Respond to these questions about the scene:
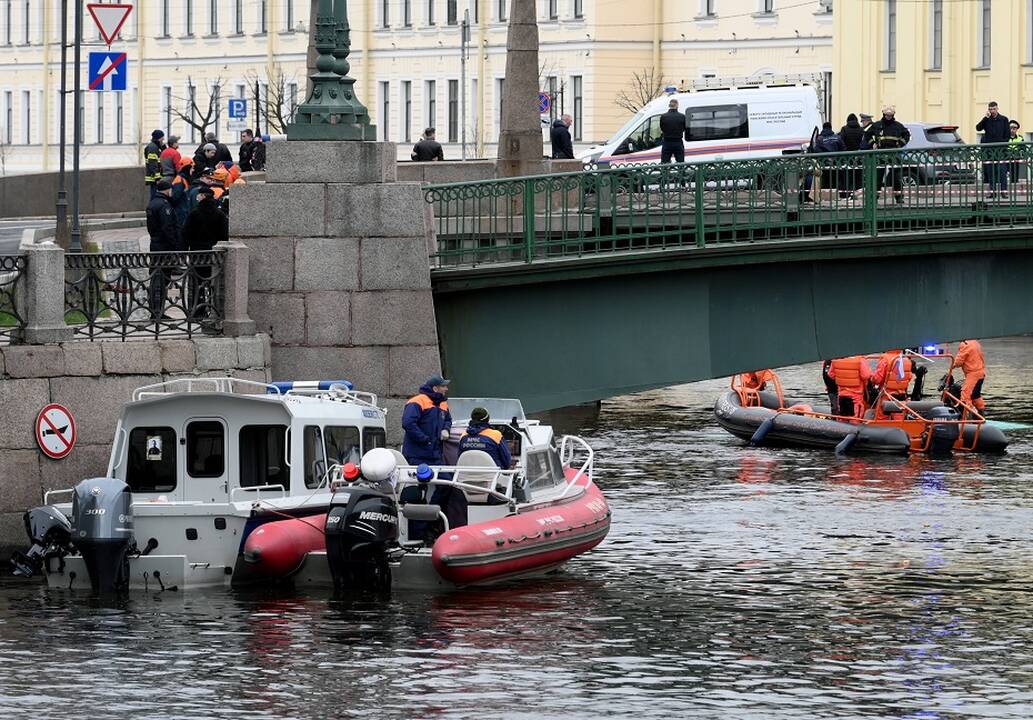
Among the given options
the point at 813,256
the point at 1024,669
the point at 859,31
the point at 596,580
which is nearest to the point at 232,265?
the point at 596,580

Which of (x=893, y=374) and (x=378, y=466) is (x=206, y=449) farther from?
(x=893, y=374)

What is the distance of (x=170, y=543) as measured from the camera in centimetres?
2438

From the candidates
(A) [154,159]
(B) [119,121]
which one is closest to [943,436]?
(A) [154,159]

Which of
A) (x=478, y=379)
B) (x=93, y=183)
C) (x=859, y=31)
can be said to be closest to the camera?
(x=478, y=379)

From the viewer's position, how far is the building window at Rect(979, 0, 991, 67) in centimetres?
7006

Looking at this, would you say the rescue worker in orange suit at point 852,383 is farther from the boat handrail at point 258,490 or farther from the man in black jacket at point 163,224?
the boat handrail at point 258,490

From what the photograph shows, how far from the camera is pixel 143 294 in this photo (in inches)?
1061

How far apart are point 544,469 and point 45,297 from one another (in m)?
5.11

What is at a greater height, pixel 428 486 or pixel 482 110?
pixel 482 110

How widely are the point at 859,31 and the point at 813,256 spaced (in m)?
44.6

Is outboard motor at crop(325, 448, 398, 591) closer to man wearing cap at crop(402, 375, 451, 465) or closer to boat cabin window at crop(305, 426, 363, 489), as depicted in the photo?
boat cabin window at crop(305, 426, 363, 489)

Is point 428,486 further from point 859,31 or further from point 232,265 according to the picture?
point 859,31

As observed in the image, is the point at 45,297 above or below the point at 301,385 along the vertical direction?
above

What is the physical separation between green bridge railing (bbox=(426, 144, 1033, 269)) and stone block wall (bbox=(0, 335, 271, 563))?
13.9 ft
